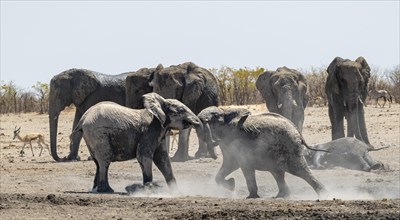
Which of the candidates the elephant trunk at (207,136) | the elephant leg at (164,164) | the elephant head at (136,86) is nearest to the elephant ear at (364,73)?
the elephant head at (136,86)

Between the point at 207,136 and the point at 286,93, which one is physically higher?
the point at 286,93

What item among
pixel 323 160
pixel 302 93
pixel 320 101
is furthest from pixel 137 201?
pixel 320 101

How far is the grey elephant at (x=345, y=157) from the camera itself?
60.4 feet

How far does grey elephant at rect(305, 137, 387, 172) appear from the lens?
18422 millimetres

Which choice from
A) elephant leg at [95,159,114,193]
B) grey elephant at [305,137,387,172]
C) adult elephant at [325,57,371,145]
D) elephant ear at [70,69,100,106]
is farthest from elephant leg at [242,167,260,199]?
elephant ear at [70,69,100,106]

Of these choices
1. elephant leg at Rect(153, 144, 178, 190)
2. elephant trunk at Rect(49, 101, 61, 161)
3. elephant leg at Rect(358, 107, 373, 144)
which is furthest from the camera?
elephant trunk at Rect(49, 101, 61, 161)

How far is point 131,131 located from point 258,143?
206 cm

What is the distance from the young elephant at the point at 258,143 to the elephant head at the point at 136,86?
9.74 m

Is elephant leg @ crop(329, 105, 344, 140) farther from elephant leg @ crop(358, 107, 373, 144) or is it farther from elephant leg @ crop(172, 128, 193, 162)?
elephant leg @ crop(172, 128, 193, 162)

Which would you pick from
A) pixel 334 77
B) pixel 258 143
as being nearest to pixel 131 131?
pixel 258 143

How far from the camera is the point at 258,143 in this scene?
14.3m

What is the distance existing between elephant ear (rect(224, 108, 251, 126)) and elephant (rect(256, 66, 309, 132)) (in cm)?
853

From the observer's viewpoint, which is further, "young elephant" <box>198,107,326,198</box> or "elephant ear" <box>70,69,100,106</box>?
"elephant ear" <box>70,69,100,106</box>

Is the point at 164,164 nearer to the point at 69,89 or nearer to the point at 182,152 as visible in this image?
the point at 182,152
